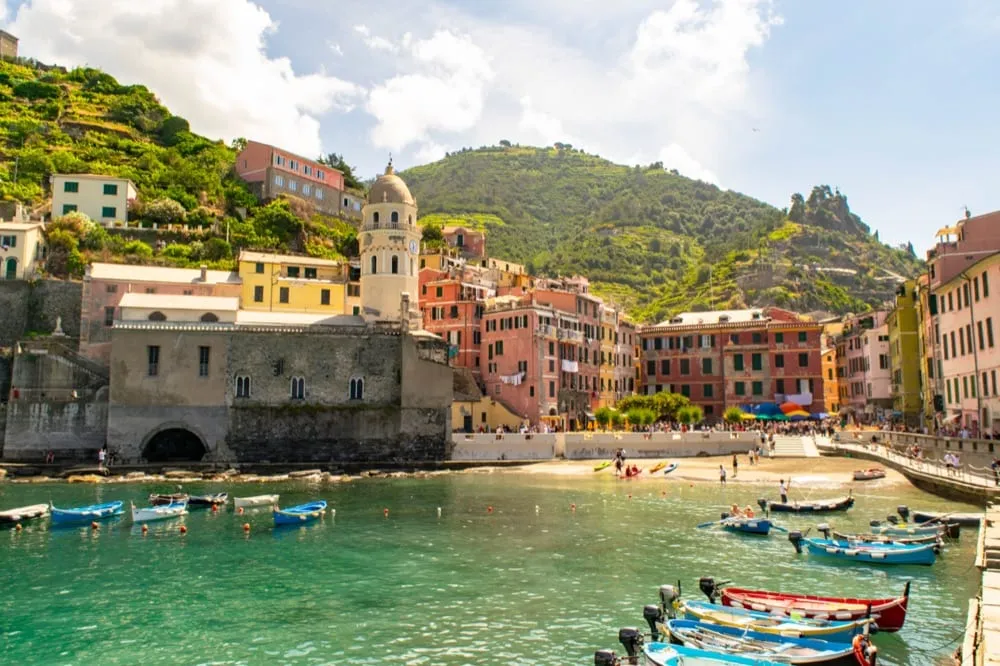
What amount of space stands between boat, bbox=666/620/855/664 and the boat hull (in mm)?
1604

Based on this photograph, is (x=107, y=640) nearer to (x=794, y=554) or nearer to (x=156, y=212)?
(x=794, y=554)

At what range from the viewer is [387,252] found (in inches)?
2408

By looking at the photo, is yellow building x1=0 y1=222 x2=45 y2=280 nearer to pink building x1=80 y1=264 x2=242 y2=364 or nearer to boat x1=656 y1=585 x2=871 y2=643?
pink building x1=80 y1=264 x2=242 y2=364

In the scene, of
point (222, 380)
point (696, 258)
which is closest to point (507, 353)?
point (222, 380)

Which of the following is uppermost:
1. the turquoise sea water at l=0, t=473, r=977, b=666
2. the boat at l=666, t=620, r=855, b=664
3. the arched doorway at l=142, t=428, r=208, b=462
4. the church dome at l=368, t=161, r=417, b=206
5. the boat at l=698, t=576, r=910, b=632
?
the church dome at l=368, t=161, r=417, b=206

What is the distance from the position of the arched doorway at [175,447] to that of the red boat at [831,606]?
147ft

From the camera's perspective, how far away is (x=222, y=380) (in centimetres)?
5350

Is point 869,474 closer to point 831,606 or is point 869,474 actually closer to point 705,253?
point 831,606

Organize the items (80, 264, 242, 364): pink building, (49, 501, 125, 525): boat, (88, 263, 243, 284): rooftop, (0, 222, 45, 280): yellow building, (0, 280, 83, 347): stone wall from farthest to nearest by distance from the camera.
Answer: (0, 222, 45, 280): yellow building
(0, 280, 83, 347): stone wall
(88, 263, 243, 284): rooftop
(80, 264, 242, 364): pink building
(49, 501, 125, 525): boat

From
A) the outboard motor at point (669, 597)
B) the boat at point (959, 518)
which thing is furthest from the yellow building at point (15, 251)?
the boat at point (959, 518)

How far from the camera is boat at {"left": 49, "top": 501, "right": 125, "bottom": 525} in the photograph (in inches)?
1296

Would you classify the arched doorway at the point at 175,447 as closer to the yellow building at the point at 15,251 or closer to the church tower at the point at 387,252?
the church tower at the point at 387,252

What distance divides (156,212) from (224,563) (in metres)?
61.1

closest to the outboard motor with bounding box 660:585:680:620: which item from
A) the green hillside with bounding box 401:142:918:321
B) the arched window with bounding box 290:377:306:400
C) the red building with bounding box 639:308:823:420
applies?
the arched window with bounding box 290:377:306:400
